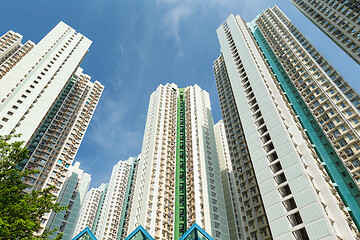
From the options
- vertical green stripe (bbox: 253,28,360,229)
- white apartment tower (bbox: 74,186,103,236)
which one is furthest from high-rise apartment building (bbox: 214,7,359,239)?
white apartment tower (bbox: 74,186,103,236)

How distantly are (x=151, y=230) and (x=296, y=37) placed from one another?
2559 inches

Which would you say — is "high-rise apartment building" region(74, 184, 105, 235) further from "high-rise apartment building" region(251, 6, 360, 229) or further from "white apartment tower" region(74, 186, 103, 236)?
"high-rise apartment building" region(251, 6, 360, 229)

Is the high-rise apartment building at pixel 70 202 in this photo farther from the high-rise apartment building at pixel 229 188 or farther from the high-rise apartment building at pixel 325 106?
the high-rise apartment building at pixel 325 106

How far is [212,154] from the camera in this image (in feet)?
222

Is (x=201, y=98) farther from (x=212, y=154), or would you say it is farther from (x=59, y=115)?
(x=59, y=115)

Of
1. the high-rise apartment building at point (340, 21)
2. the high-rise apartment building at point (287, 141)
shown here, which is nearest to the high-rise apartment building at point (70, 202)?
the high-rise apartment building at point (287, 141)

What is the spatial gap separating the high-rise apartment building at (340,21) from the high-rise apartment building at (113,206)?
71.6 m

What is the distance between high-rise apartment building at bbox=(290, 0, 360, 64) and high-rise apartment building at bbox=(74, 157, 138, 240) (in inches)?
2818

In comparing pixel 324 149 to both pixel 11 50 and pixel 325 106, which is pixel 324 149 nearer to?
pixel 325 106

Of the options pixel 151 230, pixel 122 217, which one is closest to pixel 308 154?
pixel 151 230

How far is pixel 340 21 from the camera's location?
57625 mm

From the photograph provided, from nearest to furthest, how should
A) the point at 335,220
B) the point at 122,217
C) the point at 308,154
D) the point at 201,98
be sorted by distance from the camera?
the point at 335,220
the point at 308,154
the point at 122,217
the point at 201,98

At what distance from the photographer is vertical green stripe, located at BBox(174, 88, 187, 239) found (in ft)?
175

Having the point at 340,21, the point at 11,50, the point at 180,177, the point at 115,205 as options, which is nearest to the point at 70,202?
the point at 115,205
